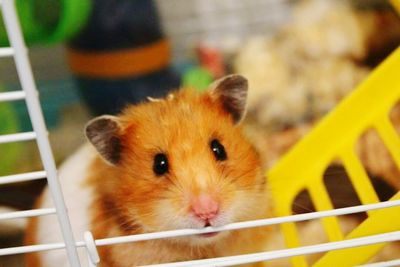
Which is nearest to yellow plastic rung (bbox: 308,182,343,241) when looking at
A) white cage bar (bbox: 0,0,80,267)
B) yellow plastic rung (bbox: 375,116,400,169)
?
yellow plastic rung (bbox: 375,116,400,169)

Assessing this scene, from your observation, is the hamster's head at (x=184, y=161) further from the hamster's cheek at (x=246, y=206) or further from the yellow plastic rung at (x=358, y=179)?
the yellow plastic rung at (x=358, y=179)

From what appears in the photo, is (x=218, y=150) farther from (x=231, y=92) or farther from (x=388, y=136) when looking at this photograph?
(x=388, y=136)

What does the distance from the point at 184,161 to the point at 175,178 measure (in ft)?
0.08

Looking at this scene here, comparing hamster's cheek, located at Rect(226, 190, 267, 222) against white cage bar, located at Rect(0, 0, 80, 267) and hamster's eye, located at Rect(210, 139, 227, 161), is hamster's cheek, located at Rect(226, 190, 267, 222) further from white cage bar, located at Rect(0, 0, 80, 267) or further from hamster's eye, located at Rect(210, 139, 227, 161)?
white cage bar, located at Rect(0, 0, 80, 267)

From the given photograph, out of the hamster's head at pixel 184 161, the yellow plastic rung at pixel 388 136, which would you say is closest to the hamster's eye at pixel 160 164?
the hamster's head at pixel 184 161

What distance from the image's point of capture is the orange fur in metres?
0.72

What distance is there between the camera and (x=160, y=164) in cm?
75

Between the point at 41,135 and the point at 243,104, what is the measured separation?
28 centimetres

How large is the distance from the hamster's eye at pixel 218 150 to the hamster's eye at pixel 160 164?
6 centimetres

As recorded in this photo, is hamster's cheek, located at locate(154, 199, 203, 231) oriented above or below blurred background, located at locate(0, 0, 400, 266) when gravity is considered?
below

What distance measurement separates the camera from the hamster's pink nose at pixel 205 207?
0.69m

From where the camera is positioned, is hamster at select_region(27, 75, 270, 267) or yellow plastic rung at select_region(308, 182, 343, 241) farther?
yellow plastic rung at select_region(308, 182, 343, 241)

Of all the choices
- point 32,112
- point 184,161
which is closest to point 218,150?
point 184,161

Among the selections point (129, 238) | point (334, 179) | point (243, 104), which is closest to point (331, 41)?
point (334, 179)
